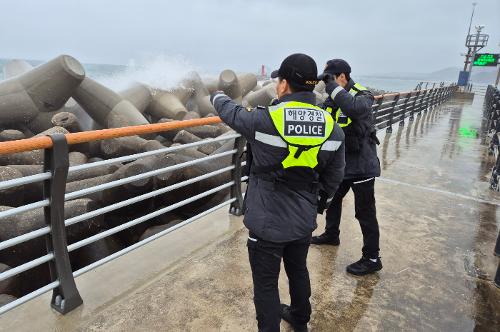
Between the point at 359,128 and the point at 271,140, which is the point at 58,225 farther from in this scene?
the point at 359,128

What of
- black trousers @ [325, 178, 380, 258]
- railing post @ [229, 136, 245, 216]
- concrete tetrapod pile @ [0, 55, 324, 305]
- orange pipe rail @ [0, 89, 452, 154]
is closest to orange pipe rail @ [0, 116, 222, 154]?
orange pipe rail @ [0, 89, 452, 154]

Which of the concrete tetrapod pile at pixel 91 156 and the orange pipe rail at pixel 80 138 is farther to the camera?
the concrete tetrapod pile at pixel 91 156

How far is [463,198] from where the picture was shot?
523 cm

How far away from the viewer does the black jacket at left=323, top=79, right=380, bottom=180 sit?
2797 mm

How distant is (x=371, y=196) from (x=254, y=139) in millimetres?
1624

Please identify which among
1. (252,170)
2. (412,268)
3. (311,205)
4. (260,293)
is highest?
(252,170)

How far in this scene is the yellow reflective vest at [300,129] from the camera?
6.21 ft

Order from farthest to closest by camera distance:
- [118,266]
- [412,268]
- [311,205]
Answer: [412,268] → [118,266] → [311,205]

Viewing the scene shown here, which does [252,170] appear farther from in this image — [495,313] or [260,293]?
[495,313]

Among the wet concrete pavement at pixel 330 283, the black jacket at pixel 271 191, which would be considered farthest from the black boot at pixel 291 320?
the black jacket at pixel 271 191

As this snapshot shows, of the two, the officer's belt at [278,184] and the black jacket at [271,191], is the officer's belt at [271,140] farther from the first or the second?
the officer's belt at [278,184]

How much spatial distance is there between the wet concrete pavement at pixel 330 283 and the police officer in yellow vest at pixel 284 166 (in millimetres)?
630

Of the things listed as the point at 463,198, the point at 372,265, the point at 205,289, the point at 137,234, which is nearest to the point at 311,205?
the point at 205,289

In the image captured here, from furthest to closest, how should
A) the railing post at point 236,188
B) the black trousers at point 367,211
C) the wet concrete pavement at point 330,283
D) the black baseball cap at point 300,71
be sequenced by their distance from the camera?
the railing post at point 236,188, the black trousers at point 367,211, the wet concrete pavement at point 330,283, the black baseball cap at point 300,71
